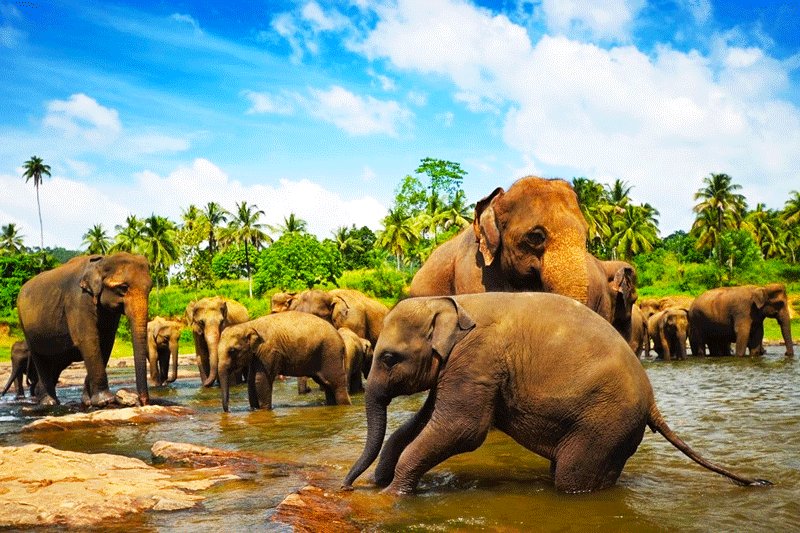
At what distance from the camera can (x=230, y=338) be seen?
47.5 feet

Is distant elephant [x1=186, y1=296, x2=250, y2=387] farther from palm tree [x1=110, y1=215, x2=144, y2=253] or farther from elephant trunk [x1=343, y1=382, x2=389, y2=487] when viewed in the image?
palm tree [x1=110, y1=215, x2=144, y2=253]

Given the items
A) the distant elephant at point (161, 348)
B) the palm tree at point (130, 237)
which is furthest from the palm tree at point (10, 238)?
the distant elephant at point (161, 348)

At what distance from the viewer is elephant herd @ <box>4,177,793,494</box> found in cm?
637

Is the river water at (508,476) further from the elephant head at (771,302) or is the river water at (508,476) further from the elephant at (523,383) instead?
the elephant head at (771,302)

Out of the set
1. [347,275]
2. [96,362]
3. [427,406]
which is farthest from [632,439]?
[347,275]

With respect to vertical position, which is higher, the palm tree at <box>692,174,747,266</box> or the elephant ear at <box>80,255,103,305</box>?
the palm tree at <box>692,174,747,266</box>

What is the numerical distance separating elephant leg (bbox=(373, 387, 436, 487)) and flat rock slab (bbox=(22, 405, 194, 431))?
6.84m

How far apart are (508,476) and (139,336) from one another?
9048 millimetres

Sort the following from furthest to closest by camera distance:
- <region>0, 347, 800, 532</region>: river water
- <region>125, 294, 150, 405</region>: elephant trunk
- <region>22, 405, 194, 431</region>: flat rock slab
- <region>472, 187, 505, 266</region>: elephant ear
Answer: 1. <region>125, 294, 150, 405</region>: elephant trunk
2. <region>22, 405, 194, 431</region>: flat rock slab
3. <region>472, 187, 505, 266</region>: elephant ear
4. <region>0, 347, 800, 532</region>: river water

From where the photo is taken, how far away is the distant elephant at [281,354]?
1444 centimetres

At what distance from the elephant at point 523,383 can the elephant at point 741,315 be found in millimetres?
22149

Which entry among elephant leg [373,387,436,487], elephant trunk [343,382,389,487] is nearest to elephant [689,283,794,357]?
elephant leg [373,387,436,487]

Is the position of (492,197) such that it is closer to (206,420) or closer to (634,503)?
(634,503)

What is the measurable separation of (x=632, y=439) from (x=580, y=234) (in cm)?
269
